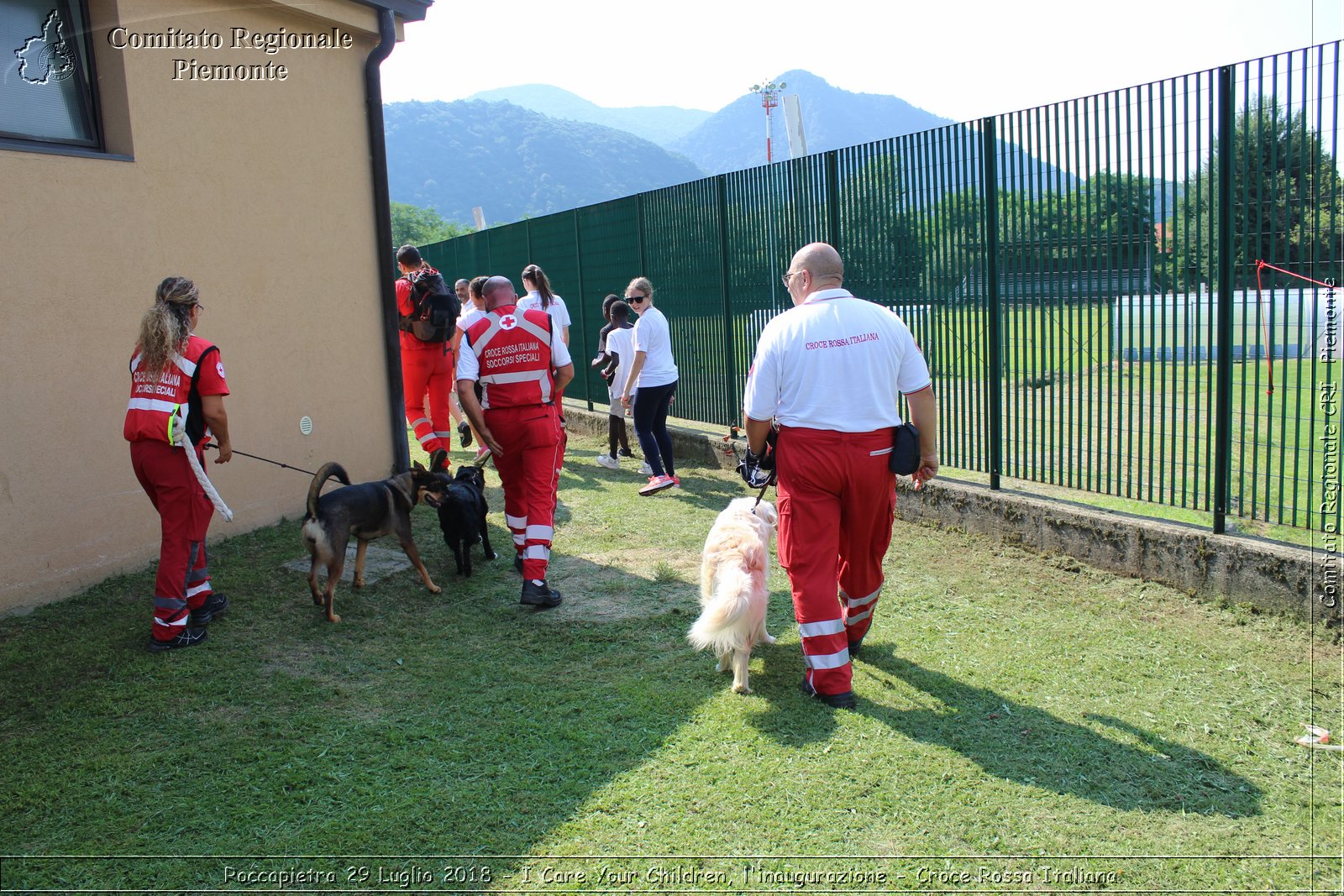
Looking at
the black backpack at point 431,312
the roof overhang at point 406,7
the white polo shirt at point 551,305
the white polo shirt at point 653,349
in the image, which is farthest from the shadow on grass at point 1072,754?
the roof overhang at point 406,7

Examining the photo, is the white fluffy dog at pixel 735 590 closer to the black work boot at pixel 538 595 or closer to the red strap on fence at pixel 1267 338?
the black work boot at pixel 538 595

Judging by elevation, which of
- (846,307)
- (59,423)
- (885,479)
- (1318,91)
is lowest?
(885,479)

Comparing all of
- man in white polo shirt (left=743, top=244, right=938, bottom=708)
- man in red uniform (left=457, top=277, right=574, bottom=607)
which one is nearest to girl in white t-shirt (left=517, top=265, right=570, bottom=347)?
man in red uniform (left=457, top=277, right=574, bottom=607)

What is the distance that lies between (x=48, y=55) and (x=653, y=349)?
5.12 meters

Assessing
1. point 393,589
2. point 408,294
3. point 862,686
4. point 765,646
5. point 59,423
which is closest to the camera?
point 862,686

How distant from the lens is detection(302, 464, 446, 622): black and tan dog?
552 centimetres

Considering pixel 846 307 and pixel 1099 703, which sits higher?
pixel 846 307

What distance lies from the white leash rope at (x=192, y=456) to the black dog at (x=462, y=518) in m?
1.53

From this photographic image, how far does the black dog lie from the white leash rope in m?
1.53

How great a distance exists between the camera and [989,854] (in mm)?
3154

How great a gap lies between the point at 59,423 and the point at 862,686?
529 centimetres

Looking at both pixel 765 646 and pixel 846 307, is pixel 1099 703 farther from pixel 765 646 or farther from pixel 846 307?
pixel 846 307

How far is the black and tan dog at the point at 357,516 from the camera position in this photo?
5520 mm

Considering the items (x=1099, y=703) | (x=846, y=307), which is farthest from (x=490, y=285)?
(x=1099, y=703)
